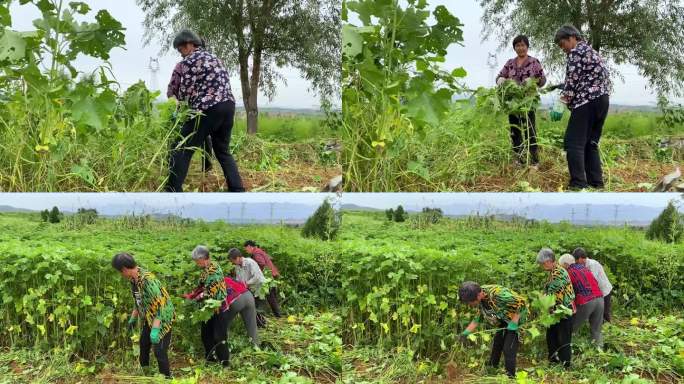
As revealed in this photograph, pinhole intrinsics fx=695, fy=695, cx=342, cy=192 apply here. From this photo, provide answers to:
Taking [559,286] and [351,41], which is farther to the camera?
[559,286]

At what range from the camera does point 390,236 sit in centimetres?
366

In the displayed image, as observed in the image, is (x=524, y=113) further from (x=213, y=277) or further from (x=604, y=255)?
(x=213, y=277)

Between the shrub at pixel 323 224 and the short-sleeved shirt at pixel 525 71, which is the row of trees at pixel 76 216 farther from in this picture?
the short-sleeved shirt at pixel 525 71

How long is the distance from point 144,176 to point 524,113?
1937 millimetres

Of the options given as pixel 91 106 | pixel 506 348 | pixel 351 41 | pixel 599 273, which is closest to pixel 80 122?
pixel 91 106

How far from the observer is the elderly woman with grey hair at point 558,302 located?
3516mm

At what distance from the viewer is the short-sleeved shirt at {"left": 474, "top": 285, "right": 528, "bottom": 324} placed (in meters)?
3.43

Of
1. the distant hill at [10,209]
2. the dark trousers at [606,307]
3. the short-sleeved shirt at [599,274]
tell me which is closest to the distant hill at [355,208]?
the short-sleeved shirt at [599,274]

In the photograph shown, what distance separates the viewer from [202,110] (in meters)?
3.38

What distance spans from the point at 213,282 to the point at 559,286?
1.77m

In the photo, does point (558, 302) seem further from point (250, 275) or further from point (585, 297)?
point (250, 275)

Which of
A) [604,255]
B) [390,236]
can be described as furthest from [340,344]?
[604,255]

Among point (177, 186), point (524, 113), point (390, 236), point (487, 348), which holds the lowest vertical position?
point (487, 348)

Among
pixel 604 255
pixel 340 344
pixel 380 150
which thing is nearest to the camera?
pixel 380 150
